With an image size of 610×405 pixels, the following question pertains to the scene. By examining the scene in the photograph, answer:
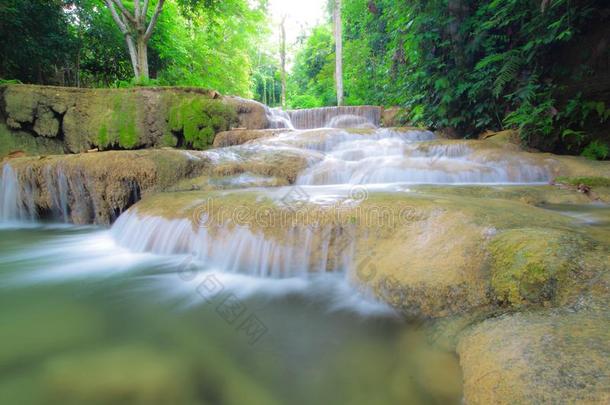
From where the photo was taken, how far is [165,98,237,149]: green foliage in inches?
292

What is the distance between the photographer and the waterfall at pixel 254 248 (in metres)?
2.60

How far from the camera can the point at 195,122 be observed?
748 centimetres

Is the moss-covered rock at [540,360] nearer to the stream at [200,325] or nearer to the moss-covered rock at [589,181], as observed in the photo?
Result: the stream at [200,325]

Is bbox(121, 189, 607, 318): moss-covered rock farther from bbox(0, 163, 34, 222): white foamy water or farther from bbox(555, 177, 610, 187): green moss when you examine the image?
bbox(0, 163, 34, 222): white foamy water

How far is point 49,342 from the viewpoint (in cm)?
185

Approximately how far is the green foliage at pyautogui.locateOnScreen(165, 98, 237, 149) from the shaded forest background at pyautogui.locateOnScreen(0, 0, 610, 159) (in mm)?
2647

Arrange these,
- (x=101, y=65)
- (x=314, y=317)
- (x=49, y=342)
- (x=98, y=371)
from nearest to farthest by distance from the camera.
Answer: (x=98, y=371)
(x=49, y=342)
(x=314, y=317)
(x=101, y=65)

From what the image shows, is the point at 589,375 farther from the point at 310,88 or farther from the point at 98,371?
the point at 310,88

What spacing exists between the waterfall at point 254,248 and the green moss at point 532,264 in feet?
3.60

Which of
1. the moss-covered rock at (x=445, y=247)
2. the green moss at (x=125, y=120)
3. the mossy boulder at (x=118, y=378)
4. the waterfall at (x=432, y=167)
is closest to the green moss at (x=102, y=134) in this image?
the green moss at (x=125, y=120)

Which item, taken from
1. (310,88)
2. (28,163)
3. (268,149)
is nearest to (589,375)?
(268,149)

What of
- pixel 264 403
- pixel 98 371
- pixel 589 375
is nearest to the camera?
pixel 589 375

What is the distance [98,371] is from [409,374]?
1564 mm

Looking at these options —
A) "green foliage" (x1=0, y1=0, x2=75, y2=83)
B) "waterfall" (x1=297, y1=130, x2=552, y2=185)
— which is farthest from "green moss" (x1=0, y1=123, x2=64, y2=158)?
"waterfall" (x1=297, y1=130, x2=552, y2=185)
